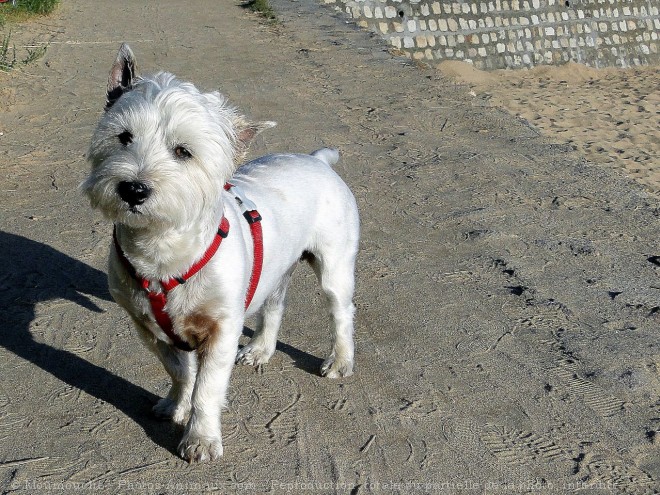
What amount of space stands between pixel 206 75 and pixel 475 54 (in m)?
7.55

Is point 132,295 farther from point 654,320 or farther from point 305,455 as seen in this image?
point 654,320

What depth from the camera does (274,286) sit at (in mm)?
4340

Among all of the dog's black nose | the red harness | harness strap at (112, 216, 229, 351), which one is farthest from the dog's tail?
the dog's black nose

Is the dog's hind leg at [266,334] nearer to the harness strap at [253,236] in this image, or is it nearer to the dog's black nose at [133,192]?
the harness strap at [253,236]

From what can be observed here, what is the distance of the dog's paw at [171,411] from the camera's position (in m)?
4.14

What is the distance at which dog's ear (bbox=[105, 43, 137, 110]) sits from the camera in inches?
147

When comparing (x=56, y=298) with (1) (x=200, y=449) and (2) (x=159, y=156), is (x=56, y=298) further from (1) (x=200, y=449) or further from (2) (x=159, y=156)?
(2) (x=159, y=156)

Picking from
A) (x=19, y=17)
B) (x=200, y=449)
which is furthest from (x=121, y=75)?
(x=19, y=17)

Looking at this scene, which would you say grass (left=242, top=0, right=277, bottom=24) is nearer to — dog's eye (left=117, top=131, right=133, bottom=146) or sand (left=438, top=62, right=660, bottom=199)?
sand (left=438, top=62, right=660, bottom=199)

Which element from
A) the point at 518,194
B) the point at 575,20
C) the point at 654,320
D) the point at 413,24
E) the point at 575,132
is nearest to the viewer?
the point at 654,320

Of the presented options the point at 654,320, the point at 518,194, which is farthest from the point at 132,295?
the point at 518,194

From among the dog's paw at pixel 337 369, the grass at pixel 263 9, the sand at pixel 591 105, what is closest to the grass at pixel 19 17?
the grass at pixel 263 9

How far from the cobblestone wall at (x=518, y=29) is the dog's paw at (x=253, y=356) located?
12.2 meters

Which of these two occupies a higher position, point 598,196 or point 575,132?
point 598,196
